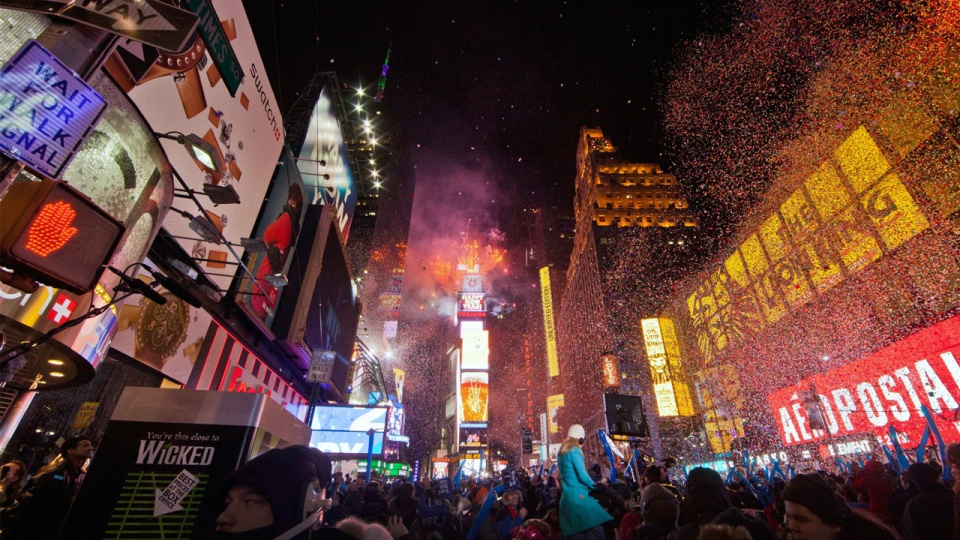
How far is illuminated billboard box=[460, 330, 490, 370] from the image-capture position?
159 feet

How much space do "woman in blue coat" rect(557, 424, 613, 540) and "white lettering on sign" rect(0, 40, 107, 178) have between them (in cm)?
615

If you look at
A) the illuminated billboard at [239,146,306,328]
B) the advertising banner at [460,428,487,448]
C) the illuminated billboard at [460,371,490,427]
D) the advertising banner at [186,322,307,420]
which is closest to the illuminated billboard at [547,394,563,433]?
the advertising banner at [460,428,487,448]

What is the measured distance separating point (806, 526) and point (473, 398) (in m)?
47.7

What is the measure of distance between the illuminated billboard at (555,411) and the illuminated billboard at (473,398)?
32.3m

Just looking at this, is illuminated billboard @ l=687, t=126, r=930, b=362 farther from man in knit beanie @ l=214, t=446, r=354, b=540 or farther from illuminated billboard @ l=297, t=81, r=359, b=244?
illuminated billboard @ l=297, t=81, r=359, b=244

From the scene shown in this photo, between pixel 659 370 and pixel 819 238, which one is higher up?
pixel 819 238

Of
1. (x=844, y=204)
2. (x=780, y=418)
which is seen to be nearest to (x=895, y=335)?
(x=844, y=204)

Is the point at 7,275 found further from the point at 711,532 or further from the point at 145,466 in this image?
the point at 711,532

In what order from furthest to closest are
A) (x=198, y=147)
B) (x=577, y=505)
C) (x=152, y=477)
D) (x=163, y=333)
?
(x=163, y=333) < (x=198, y=147) < (x=577, y=505) < (x=152, y=477)

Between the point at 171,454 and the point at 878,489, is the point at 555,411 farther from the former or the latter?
the point at 171,454

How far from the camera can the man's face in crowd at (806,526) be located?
2.19 meters

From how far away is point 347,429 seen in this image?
1659cm

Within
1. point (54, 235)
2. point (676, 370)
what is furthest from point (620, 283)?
point (54, 235)

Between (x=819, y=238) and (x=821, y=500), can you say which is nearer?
(x=821, y=500)
